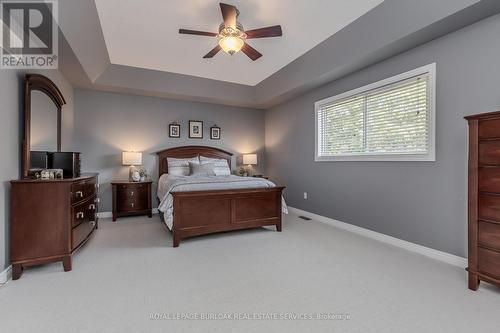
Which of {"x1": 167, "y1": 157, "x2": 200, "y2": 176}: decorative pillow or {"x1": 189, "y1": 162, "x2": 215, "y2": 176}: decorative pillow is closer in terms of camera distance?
{"x1": 189, "y1": 162, "x2": 215, "y2": 176}: decorative pillow

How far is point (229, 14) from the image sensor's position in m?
2.52

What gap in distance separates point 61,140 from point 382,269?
4562 millimetres

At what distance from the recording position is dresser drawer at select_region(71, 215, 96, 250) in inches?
100

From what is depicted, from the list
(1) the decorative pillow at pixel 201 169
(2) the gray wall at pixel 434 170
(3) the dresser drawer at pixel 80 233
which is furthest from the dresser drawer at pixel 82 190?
(2) the gray wall at pixel 434 170

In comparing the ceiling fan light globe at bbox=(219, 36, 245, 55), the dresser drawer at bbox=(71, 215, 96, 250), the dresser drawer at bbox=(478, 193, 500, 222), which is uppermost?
the ceiling fan light globe at bbox=(219, 36, 245, 55)

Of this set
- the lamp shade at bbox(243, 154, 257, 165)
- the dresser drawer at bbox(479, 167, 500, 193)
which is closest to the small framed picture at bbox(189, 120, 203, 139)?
the lamp shade at bbox(243, 154, 257, 165)

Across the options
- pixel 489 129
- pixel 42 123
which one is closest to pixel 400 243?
pixel 489 129

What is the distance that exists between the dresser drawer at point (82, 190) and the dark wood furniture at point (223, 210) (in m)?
1.00

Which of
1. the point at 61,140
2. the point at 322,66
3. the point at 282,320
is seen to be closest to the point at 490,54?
the point at 322,66

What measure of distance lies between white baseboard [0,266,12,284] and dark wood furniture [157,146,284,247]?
1509mm

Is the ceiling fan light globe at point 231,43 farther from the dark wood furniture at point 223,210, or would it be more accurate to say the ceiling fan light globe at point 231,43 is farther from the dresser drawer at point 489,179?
the dresser drawer at point 489,179

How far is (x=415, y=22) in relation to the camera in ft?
8.28

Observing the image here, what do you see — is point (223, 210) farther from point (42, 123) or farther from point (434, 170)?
point (434, 170)

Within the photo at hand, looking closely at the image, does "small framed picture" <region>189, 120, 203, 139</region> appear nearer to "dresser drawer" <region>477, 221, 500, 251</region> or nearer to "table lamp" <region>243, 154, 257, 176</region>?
"table lamp" <region>243, 154, 257, 176</region>
